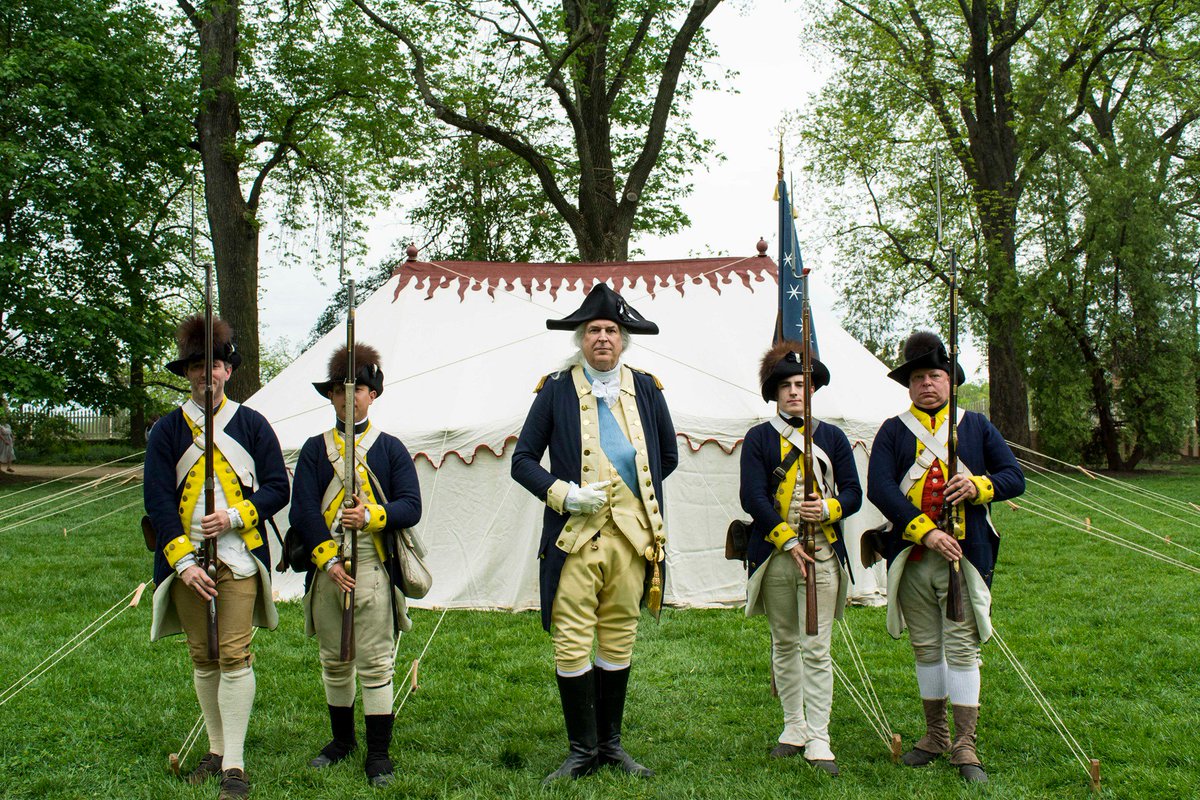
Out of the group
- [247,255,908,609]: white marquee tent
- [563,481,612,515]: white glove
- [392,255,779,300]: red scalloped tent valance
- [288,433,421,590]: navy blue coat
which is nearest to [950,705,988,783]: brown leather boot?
[563,481,612,515]: white glove

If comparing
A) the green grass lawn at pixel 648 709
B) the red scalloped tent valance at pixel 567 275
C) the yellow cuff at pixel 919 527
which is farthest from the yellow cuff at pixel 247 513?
the red scalloped tent valance at pixel 567 275

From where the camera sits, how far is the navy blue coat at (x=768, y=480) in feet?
12.1

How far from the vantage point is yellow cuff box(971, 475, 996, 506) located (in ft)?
11.3

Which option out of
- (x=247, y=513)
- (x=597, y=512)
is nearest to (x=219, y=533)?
(x=247, y=513)

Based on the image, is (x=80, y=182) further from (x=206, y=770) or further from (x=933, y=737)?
(x=933, y=737)

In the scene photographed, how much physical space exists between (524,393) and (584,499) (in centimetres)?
367

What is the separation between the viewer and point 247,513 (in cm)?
335

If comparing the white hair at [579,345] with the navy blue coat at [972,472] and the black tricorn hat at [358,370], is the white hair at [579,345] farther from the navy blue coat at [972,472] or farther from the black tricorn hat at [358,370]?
the navy blue coat at [972,472]

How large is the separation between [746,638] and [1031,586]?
2756 millimetres

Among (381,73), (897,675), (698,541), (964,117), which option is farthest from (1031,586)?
(964,117)

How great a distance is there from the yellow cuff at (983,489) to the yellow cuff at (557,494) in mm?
1370

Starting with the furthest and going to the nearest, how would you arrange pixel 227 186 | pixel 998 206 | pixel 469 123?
1. pixel 998 206
2. pixel 227 186
3. pixel 469 123

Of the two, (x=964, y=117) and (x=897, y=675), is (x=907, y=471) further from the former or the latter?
(x=964, y=117)

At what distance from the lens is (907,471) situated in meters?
3.63
